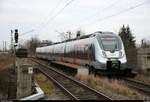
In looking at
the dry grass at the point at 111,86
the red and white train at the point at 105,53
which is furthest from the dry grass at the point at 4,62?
the dry grass at the point at 111,86

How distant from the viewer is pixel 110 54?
83.5ft

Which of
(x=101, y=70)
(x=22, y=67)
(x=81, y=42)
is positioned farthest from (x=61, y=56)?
(x=22, y=67)

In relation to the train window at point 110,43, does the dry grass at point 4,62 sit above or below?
below

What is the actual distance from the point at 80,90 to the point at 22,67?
3.41 m

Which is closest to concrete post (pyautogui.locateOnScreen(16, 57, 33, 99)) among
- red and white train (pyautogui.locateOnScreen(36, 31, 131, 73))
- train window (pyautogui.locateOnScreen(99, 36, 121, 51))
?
red and white train (pyautogui.locateOnScreen(36, 31, 131, 73))

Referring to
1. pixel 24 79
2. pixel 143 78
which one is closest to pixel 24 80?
pixel 24 79

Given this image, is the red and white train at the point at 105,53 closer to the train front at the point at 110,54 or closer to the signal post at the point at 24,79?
the train front at the point at 110,54

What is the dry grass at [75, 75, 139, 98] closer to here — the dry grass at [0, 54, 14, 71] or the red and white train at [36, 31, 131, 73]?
the red and white train at [36, 31, 131, 73]

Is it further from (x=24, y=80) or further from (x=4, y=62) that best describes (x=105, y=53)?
(x=4, y=62)

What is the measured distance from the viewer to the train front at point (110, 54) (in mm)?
25031

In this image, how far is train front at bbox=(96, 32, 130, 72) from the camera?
2503 centimetres

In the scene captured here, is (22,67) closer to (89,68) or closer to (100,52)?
(100,52)

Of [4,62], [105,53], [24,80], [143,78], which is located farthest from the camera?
[4,62]

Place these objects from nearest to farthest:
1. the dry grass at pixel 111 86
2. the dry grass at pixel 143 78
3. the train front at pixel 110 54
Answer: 1. the dry grass at pixel 111 86
2. the dry grass at pixel 143 78
3. the train front at pixel 110 54
